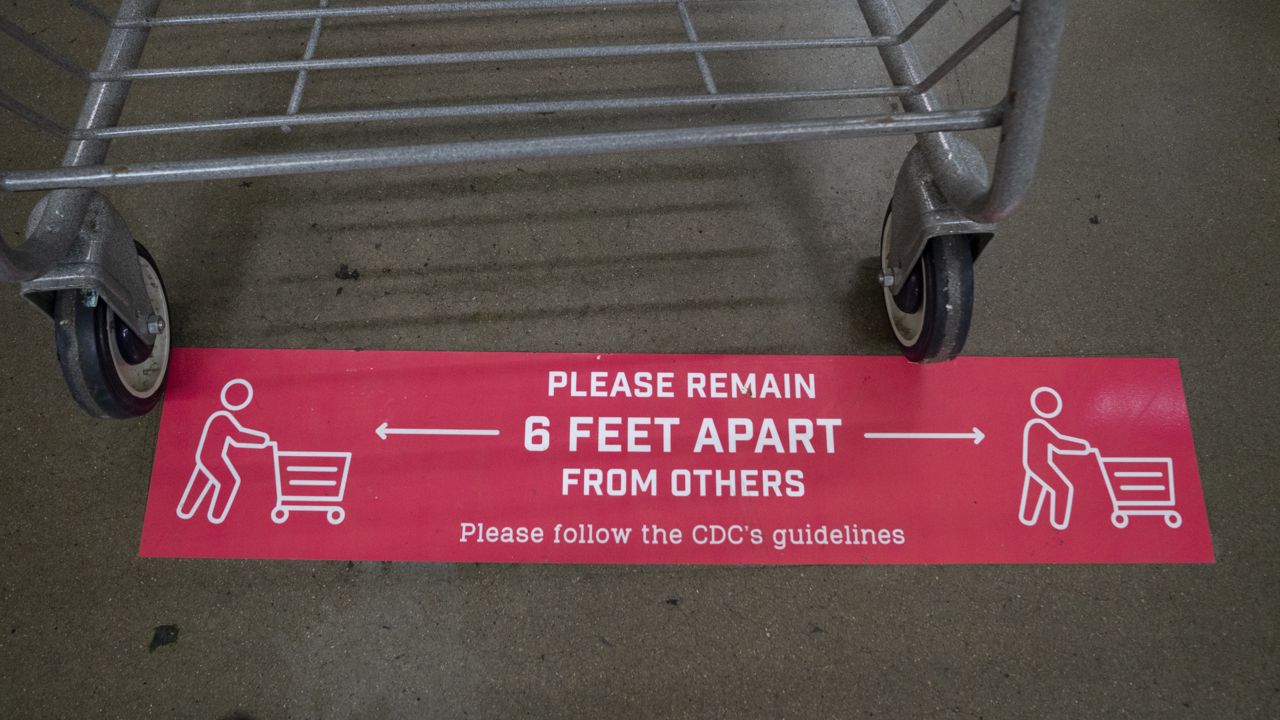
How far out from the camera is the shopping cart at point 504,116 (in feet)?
3.74

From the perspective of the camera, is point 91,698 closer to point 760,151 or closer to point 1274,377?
point 760,151

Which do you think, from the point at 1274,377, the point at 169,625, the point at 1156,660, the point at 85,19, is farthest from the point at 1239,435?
the point at 85,19

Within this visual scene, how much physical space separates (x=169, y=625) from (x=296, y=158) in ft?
3.44

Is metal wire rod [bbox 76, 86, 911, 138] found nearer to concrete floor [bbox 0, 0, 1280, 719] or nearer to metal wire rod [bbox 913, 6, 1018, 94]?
metal wire rod [bbox 913, 6, 1018, 94]

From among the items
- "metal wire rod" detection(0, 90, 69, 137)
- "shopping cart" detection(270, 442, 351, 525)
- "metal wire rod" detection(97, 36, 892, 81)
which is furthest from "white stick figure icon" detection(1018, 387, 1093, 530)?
"metal wire rod" detection(0, 90, 69, 137)

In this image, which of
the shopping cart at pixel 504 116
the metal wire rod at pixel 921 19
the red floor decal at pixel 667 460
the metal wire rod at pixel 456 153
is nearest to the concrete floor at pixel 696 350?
the red floor decal at pixel 667 460

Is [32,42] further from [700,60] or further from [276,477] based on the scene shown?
[700,60]

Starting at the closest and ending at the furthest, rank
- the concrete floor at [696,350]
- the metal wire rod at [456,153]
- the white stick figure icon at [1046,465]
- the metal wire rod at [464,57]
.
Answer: the metal wire rod at [456,153] → the metal wire rod at [464,57] → the concrete floor at [696,350] → the white stick figure icon at [1046,465]

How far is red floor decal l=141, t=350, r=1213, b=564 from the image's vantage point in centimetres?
162

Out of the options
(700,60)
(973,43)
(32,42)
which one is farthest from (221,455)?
(973,43)

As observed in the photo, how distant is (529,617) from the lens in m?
1.57

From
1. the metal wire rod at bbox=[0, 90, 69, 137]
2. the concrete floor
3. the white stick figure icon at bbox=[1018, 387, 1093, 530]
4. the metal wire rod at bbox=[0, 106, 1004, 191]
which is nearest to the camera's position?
the metal wire rod at bbox=[0, 106, 1004, 191]

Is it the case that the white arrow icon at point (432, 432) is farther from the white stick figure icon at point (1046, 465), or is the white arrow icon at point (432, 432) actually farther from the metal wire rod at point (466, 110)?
the white stick figure icon at point (1046, 465)

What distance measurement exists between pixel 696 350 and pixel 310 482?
89 centimetres
